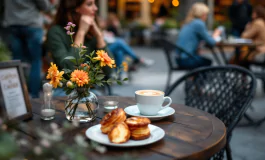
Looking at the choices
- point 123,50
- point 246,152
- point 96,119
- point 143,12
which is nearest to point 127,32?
point 143,12

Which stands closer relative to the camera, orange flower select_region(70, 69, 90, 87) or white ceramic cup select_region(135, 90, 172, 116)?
orange flower select_region(70, 69, 90, 87)

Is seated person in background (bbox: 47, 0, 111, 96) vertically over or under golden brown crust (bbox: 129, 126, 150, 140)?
over

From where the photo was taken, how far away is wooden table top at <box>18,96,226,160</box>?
0.99 meters

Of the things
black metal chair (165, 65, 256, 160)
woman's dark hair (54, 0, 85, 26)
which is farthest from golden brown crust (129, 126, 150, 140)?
woman's dark hair (54, 0, 85, 26)

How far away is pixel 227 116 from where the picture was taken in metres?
1.86

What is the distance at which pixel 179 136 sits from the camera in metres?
1.16

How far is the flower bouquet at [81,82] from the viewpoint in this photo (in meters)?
1.22

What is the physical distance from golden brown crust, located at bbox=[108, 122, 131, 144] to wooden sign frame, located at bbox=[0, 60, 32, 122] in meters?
0.42

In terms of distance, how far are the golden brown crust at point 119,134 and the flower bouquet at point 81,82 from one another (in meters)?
0.25

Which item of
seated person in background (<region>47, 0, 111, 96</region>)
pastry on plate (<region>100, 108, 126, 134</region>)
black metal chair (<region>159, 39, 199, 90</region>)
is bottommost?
black metal chair (<region>159, 39, 199, 90</region>)

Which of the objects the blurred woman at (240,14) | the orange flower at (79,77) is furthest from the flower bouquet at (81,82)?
the blurred woman at (240,14)

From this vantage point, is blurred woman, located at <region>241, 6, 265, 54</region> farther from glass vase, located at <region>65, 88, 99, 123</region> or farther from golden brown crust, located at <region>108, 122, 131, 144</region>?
golden brown crust, located at <region>108, 122, 131, 144</region>

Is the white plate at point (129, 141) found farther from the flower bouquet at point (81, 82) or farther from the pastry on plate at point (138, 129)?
the flower bouquet at point (81, 82)

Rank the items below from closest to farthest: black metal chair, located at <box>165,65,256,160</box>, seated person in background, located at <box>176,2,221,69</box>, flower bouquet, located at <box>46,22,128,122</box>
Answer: flower bouquet, located at <box>46,22,128,122</box>, black metal chair, located at <box>165,65,256,160</box>, seated person in background, located at <box>176,2,221,69</box>
